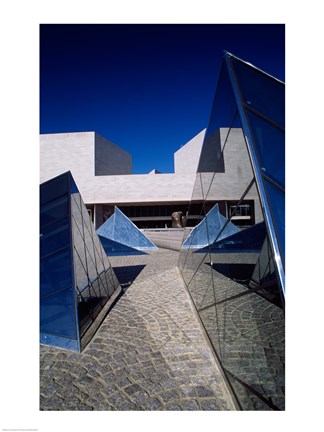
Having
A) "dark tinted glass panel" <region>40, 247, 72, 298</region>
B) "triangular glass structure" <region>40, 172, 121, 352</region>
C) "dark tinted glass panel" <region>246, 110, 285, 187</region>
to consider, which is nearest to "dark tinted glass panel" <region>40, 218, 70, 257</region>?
"triangular glass structure" <region>40, 172, 121, 352</region>

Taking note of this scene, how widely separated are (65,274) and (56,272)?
21 centimetres

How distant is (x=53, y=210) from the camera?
12.9 ft

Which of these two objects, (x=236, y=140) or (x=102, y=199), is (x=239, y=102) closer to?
(x=236, y=140)

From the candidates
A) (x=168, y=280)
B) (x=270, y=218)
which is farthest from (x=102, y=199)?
(x=270, y=218)

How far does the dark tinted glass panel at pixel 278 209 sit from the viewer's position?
1565 mm

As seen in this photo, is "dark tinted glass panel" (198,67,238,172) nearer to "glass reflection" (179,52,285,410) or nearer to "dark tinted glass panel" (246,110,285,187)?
"glass reflection" (179,52,285,410)

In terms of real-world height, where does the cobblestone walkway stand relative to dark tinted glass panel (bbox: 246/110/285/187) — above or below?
below

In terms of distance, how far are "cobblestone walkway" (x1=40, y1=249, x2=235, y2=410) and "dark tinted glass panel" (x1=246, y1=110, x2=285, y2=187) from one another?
1.98 metres

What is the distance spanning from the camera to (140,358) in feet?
9.61

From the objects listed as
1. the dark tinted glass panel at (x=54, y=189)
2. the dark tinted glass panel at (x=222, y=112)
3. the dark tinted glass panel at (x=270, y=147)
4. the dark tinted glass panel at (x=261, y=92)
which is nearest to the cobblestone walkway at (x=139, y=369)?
the dark tinted glass panel at (x=270, y=147)

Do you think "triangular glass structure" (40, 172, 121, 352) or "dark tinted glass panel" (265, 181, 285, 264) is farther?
"triangular glass structure" (40, 172, 121, 352)

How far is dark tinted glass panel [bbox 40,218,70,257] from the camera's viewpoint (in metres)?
3.71

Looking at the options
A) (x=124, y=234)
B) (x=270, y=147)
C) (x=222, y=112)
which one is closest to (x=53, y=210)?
(x=222, y=112)

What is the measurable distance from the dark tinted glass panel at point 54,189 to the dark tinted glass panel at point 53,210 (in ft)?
0.25
